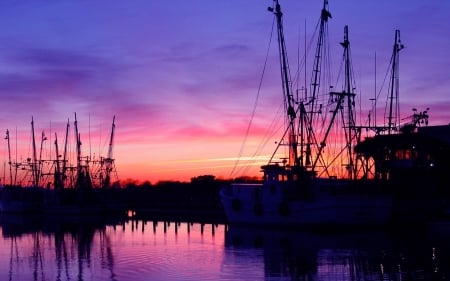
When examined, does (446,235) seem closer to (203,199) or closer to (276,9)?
(276,9)

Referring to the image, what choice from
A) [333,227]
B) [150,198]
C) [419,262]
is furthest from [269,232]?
[150,198]

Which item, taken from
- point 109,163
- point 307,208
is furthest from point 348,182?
point 109,163

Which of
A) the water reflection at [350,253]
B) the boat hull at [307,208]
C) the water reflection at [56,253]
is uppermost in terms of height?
the boat hull at [307,208]

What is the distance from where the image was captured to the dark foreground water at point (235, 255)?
34.2m

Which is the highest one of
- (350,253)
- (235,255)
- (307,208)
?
(307,208)

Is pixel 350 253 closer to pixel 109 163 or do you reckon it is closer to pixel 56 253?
pixel 56 253

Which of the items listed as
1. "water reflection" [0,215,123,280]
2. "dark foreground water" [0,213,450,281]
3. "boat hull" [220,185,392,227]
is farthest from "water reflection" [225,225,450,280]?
"water reflection" [0,215,123,280]

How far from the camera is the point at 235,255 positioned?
4328 cm

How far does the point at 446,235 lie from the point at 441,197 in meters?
18.4

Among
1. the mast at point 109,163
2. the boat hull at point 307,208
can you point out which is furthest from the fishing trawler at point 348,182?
the mast at point 109,163

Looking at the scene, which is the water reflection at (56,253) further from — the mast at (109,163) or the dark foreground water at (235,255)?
the mast at (109,163)

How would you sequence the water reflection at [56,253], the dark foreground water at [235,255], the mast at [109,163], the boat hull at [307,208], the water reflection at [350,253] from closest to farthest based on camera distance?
the water reflection at [350,253] → the dark foreground water at [235,255] → the water reflection at [56,253] → the boat hull at [307,208] → the mast at [109,163]

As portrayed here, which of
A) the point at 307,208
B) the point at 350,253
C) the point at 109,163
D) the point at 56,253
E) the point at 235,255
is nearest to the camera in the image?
the point at 350,253

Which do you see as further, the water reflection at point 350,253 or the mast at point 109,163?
the mast at point 109,163
